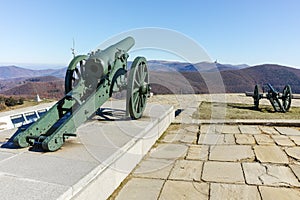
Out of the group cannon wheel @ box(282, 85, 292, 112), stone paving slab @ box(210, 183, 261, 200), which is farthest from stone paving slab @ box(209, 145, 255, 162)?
cannon wheel @ box(282, 85, 292, 112)

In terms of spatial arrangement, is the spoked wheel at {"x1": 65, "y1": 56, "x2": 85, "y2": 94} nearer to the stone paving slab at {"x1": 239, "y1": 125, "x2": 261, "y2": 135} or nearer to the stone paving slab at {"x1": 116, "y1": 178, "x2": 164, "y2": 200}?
the stone paving slab at {"x1": 116, "y1": 178, "x2": 164, "y2": 200}

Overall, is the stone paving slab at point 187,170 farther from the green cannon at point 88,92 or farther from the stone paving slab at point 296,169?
the green cannon at point 88,92

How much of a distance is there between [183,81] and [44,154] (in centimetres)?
791

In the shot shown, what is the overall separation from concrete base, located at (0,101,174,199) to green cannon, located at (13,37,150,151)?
7.2 inches

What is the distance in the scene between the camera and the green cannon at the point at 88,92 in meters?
2.83

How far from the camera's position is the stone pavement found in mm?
2514

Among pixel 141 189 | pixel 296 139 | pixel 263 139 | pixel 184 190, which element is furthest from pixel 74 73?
pixel 296 139

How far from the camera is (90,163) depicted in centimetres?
240

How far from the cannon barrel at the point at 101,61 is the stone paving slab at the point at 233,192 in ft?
7.67

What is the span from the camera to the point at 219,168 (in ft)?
10.3

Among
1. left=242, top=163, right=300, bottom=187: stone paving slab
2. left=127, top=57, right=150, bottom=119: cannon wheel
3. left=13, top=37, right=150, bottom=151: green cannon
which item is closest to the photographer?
left=242, top=163, right=300, bottom=187: stone paving slab

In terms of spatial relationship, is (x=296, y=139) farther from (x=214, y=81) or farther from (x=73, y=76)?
(x=214, y=81)

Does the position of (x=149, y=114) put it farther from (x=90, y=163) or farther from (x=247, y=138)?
(x=90, y=163)

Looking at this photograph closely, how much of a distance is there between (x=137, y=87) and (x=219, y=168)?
2049 mm
